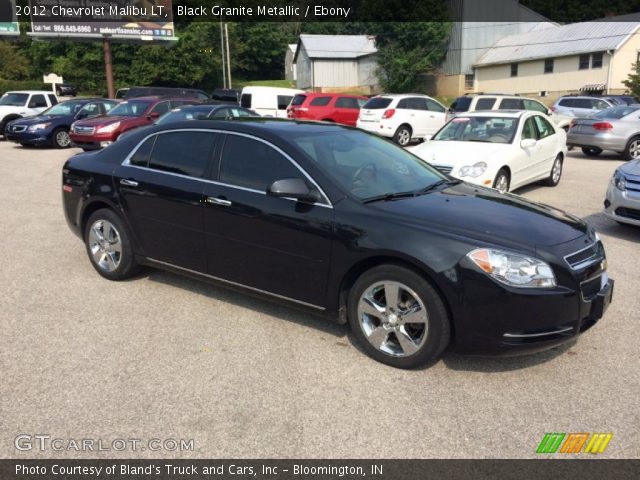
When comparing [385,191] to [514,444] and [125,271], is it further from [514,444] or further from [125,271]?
[125,271]

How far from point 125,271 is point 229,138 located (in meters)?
1.76

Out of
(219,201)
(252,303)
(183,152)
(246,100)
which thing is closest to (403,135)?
(246,100)

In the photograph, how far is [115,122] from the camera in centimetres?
1593

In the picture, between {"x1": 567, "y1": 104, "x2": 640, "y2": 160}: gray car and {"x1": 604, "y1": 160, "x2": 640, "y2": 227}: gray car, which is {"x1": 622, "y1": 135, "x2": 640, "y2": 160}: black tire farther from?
{"x1": 604, "y1": 160, "x2": 640, "y2": 227}: gray car

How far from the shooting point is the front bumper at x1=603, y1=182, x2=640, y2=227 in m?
7.05

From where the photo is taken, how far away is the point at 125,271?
215 inches

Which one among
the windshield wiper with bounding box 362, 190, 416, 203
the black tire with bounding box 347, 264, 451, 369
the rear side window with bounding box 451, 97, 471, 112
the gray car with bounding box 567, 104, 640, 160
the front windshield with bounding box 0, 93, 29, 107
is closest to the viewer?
the black tire with bounding box 347, 264, 451, 369

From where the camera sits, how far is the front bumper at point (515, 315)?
3.54 metres

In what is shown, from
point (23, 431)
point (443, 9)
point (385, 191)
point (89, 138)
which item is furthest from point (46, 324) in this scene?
point (443, 9)

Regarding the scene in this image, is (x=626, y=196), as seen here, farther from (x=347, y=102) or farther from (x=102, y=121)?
(x=347, y=102)

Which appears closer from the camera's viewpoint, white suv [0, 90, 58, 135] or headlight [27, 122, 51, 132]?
headlight [27, 122, 51, 132]

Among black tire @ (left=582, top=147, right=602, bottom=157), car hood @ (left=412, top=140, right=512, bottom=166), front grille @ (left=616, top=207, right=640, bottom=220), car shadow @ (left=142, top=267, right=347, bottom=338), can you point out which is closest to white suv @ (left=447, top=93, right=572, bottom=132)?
black tire @ (left=582, top=147, right=602, bottom=157)

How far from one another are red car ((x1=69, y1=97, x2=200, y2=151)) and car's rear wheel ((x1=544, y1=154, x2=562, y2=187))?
36.3ft

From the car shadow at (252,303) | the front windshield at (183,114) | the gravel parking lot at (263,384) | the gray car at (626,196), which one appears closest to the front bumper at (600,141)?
the gray car at (626,196)
